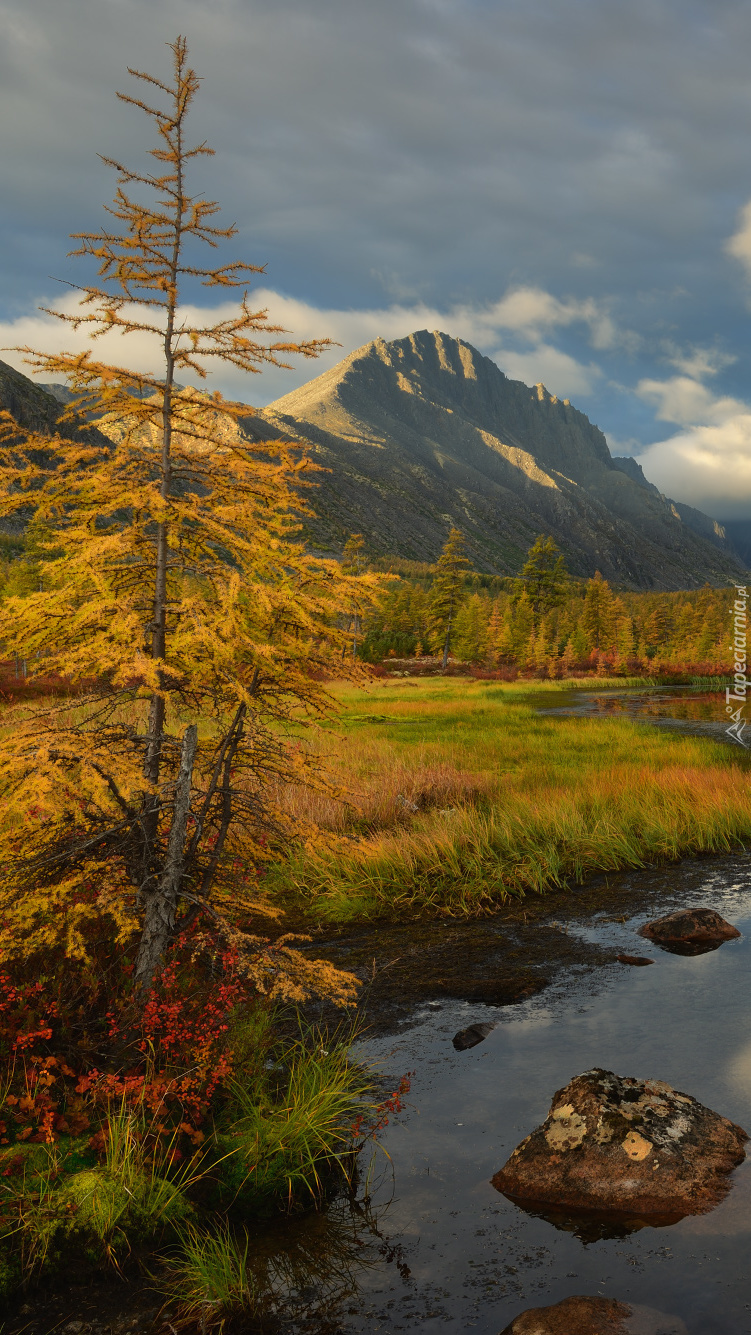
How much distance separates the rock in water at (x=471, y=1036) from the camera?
20.4 ft

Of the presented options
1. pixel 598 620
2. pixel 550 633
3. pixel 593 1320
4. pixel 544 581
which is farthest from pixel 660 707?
pixel 544 581

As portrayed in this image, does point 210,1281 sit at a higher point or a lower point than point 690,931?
higher

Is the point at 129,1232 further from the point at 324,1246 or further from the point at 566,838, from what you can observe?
the point at 566,838

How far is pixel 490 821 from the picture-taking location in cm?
1156

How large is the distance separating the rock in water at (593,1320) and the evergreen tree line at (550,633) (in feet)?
191

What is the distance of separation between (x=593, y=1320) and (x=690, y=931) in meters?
5.89

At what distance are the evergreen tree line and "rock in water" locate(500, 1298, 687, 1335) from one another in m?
58.3

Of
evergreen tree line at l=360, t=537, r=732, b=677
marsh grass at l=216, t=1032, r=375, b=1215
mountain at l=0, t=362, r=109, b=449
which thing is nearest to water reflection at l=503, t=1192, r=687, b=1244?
marsh grass at l=216, t=1032, r=375, b=1215

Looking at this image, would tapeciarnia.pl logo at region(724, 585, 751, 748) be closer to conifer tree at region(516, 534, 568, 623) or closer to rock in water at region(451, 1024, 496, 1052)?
rock in water at region(451, 1024, 496, 1052)

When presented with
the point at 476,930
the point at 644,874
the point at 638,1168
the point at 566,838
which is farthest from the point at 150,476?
the point at 644,874

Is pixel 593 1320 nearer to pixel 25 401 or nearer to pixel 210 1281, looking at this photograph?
pixel 210 1281

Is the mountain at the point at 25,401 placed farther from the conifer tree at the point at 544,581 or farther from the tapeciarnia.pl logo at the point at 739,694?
the tapeciarnia.pl logo at the point at 739,694

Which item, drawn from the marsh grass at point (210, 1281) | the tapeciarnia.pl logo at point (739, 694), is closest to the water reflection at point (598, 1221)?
the marsh grass at point (210, 1281)

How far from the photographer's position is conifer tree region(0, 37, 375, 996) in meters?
4.79
